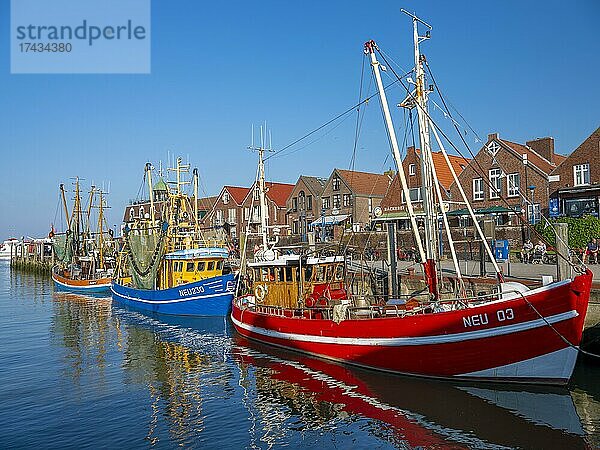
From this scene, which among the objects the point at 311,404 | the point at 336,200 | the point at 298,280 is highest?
the point at 336,200

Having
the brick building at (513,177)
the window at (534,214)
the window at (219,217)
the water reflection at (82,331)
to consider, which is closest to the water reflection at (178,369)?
the water reflection at (82,331)

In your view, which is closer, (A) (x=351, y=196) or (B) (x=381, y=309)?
(B) (x=381, y=309)

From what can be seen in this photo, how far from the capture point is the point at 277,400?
52.0 ft

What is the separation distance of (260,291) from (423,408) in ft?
36.5

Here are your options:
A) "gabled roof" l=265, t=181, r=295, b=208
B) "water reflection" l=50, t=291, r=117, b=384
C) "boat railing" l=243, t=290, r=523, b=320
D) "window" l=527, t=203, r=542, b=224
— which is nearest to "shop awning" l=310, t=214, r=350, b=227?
"gabled roof" l=265, t=181, r=295, b=208

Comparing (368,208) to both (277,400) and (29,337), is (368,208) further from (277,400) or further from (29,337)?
(277,400)

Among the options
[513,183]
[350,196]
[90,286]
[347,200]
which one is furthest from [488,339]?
[347,200]

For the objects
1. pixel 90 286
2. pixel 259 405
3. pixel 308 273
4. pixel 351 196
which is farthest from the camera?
pixel 351 196

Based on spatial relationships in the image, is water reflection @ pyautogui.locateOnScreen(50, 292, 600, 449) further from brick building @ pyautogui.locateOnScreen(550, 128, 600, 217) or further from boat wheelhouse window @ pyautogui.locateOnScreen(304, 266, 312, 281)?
brick building @ pyautogui.locateOnScreen(550, 128, 600, 217)

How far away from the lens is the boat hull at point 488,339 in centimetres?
1438

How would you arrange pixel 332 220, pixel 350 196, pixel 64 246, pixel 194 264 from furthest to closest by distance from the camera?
pixel 64 246, pixel 350 196, pixel 332 220, pixel 194 264

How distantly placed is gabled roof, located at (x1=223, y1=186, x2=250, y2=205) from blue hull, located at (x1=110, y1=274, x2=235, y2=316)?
131 ft

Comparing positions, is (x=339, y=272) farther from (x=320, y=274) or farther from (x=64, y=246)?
(x=64, y=246)

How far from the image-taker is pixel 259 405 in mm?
15500
